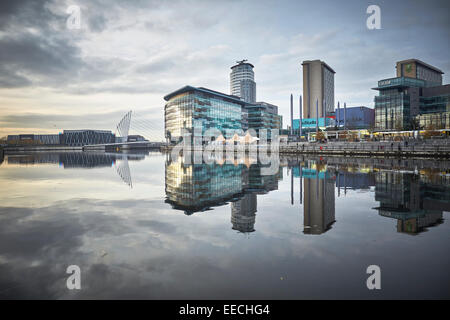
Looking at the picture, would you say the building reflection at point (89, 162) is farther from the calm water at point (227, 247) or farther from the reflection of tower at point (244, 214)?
the calm water at point (227, 247)

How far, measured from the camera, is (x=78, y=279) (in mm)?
5152

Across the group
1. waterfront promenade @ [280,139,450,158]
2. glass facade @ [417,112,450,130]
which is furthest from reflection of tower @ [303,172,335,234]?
glass facade @ [417,112,450,130]

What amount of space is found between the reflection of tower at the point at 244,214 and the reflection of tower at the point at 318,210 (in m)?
1.77

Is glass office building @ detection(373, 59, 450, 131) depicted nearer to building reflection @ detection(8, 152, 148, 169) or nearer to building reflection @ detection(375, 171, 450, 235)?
building reflection @ detection(8, 152, 148, 169)

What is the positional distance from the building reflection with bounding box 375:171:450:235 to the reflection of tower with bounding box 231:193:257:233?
455 centimetres

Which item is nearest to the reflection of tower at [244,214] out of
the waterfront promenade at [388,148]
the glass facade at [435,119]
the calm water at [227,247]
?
the calm water at [227,247]

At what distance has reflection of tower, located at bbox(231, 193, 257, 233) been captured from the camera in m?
8.75

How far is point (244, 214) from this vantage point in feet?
34.7

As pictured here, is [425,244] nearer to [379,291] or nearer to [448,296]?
[448,296]

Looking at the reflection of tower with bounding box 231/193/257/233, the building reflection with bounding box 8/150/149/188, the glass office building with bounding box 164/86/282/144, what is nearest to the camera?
the reflection of tower with bounding box 231/193/257/233

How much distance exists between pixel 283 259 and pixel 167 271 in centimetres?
246

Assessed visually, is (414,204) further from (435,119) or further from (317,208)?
(435,119)

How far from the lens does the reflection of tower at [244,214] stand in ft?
28.7

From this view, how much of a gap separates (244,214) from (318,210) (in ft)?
9.93
